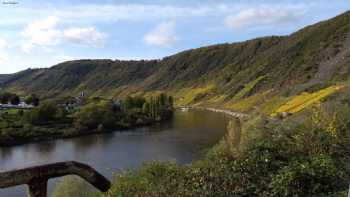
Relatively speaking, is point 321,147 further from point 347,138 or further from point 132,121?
point 132,121

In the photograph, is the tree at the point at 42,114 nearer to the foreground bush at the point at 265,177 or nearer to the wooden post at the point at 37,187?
the foreground bush at the point at 265,177

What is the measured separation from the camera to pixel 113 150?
61438 millimetres

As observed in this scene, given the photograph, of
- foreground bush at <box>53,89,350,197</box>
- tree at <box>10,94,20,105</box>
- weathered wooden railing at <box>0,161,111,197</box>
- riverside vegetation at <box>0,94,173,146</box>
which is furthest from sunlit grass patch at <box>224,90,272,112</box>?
weathered wooden railing at <box>0,161,111,197</box>

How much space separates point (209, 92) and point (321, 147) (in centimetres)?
17549

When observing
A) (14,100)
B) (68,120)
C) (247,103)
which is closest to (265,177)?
(68,120)

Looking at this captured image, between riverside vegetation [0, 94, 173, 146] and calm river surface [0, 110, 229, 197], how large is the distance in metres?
4.25

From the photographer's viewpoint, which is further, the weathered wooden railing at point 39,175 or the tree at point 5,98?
the tree at point 5,98

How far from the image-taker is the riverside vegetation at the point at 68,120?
77250mm

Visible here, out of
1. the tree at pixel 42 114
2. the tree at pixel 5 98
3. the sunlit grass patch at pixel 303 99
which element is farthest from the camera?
the tree at pixel 5 98

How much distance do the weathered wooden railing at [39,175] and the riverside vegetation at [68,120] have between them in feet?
209

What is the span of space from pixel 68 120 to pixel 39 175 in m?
86.2

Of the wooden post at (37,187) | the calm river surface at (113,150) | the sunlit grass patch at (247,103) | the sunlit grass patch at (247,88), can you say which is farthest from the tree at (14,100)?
the wooden post at (37,187)

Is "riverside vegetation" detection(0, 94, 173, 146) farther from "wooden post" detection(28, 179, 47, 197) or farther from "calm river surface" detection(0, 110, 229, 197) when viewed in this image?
"wooden post" detection(28, 179, 47, 197)

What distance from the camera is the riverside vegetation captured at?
77250 millimetres
